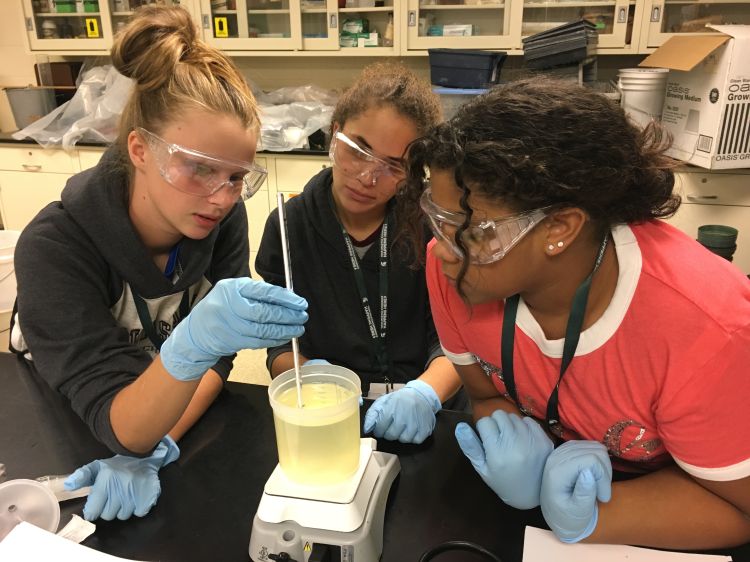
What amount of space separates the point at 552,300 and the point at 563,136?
31 cm

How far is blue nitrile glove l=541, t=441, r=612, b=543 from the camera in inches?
32.3

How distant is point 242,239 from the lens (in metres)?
1.44

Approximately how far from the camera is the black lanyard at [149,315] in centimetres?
123

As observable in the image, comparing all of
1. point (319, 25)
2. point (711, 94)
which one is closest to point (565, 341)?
point (711, 94)

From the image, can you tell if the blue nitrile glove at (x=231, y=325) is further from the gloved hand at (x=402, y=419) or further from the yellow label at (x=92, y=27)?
the yellow label at (x=92, y=27)

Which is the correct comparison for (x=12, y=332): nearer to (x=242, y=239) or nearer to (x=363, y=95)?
(x=242, y=239)

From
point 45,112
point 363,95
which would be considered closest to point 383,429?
point 363,95

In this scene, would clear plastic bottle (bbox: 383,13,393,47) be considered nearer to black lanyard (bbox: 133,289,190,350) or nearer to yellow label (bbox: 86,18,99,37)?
yellow label (bbox: 86,18,99,37)

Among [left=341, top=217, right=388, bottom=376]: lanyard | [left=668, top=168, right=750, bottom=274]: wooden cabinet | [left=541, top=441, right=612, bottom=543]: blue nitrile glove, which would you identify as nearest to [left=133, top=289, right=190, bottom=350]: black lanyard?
[left=341, top=217, right=388, bottom=376]: lanyard

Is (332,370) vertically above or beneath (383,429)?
above

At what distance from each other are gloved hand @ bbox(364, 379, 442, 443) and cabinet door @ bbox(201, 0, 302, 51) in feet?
9.65

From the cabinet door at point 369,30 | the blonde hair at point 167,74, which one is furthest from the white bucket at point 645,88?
the blonde hair at point 167,74

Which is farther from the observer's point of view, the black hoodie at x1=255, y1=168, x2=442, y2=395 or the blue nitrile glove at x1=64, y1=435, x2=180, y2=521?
the black hoodie at x1=255, y1=168, x2=442, y2=395

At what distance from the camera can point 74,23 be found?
12.5 feet
